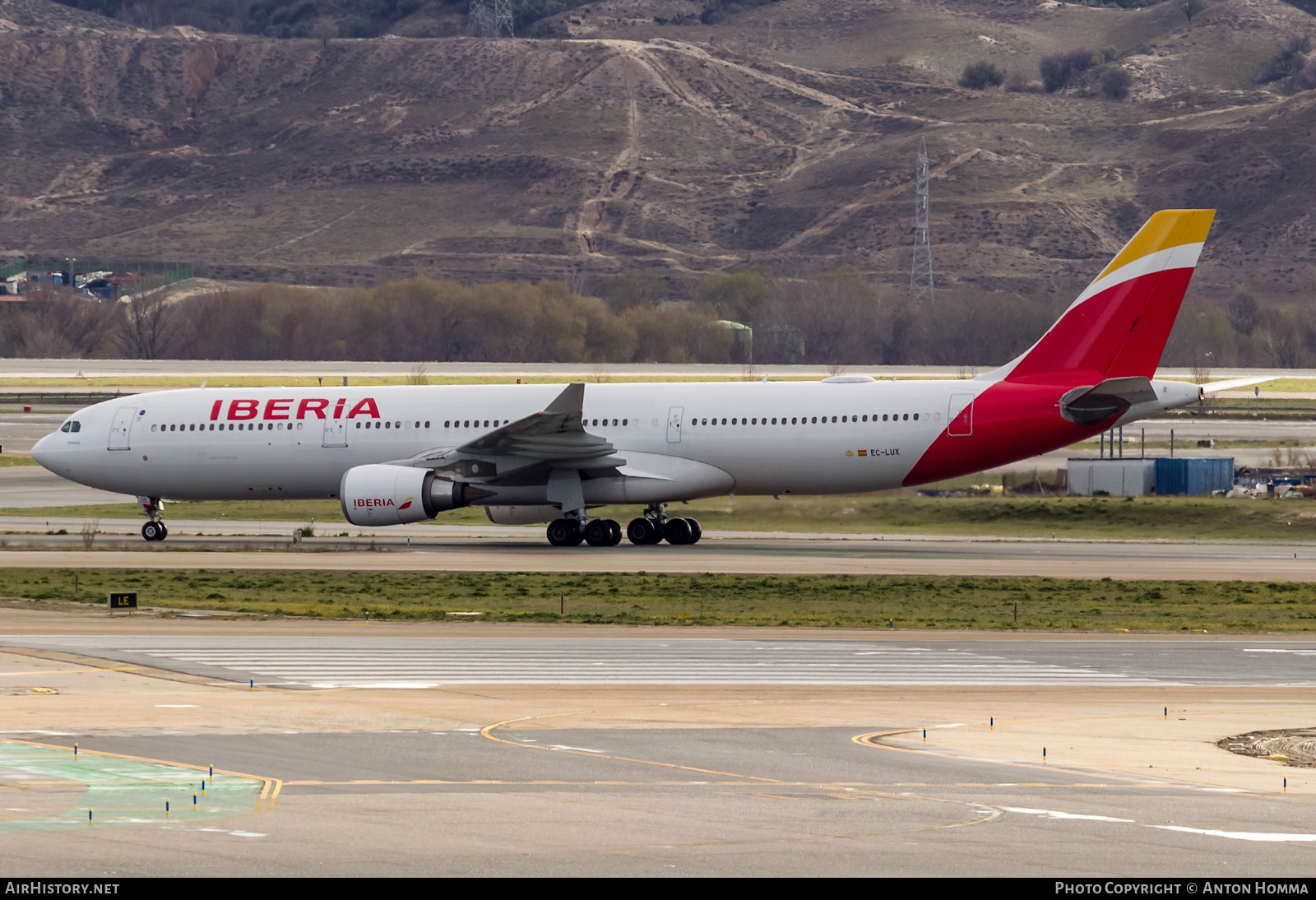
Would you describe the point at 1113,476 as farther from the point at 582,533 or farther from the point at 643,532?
the point at 582,533

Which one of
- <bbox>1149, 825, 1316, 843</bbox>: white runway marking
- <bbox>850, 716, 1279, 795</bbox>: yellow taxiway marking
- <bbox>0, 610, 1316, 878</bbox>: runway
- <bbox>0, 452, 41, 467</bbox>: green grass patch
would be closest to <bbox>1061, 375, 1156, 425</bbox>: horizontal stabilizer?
<bbox>0, 610, 1316, 878</bbox>: runway

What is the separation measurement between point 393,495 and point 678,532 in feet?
23.0

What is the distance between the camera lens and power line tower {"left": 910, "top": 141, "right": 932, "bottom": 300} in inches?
6644

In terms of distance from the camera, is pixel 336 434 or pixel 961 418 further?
pixel 336 434

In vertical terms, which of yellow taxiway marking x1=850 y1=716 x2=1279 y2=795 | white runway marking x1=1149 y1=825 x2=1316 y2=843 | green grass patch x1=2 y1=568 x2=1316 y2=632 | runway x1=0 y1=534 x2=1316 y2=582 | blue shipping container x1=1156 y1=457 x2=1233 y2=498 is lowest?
white runway marking x1=1149 y1=825 x2=1316 y2=843

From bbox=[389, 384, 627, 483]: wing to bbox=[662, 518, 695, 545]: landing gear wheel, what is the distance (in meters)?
2.40

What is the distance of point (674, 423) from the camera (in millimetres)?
42531

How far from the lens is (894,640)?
85.6 ft

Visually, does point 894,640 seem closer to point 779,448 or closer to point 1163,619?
point 1163,619

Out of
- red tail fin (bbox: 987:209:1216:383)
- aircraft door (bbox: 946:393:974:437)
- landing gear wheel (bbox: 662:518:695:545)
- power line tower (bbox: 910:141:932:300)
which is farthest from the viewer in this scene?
power line tower (bbox: 910:141:932:300)

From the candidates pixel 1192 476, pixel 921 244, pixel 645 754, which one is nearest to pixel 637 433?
pixel 1192 476

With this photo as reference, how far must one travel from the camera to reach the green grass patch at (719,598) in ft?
93.5

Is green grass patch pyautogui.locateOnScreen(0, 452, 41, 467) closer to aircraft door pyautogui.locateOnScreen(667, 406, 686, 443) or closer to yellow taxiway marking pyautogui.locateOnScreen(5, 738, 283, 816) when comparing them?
aircraft door pyautogui.locateOnScreen(667, 406, 686, 443)

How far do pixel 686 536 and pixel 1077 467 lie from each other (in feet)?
60.7
